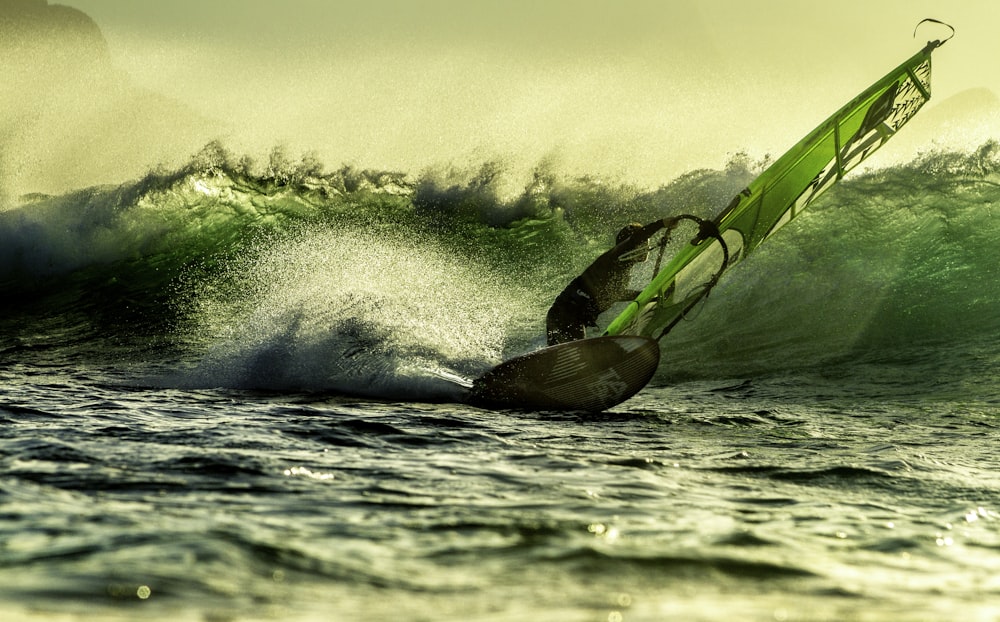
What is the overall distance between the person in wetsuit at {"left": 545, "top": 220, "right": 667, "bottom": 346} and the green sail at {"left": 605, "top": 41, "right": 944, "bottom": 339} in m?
0.19

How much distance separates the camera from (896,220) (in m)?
Answer: 12.9

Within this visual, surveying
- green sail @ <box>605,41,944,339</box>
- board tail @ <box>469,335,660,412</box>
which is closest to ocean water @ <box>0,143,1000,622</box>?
board tail @ <box>469,335,660,412</box>

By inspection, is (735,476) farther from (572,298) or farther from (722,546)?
(572,298)

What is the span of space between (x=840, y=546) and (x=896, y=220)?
11.1 m

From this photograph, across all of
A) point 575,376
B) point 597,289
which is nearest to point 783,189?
point 597,289

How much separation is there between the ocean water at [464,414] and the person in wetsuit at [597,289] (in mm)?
837

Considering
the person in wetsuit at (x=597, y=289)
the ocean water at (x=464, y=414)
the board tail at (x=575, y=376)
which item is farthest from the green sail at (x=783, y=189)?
the ocean water at (x=464, y=414)

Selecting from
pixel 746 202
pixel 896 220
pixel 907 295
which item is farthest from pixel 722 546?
pixel 896 220

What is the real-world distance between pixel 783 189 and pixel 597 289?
2031mm

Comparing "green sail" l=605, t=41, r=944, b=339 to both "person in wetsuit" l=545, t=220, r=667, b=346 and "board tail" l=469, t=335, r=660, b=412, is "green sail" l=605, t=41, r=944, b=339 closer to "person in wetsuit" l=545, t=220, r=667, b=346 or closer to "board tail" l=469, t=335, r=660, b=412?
"person in wetsuit" l=545, t=220, r=667, b=346

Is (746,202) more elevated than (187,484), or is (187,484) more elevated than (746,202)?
(746,202)

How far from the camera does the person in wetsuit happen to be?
6883 millimetres

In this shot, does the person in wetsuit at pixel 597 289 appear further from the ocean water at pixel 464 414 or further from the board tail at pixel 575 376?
the ocean water at pixel 464 414

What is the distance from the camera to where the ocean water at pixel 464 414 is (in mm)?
2531
